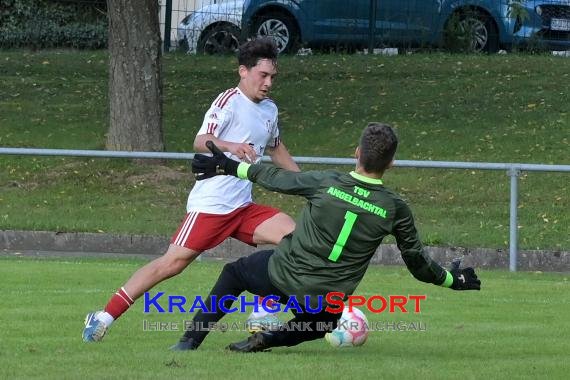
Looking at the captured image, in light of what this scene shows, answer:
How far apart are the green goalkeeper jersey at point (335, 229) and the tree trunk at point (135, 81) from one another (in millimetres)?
11724

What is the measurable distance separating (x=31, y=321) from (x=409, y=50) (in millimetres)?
18614

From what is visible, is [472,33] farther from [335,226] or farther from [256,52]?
[335,226]

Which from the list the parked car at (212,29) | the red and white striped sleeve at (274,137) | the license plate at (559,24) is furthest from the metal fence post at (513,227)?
the parked car at (212,29)

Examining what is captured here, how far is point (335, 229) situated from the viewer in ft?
23.7

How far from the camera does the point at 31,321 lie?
358 inches

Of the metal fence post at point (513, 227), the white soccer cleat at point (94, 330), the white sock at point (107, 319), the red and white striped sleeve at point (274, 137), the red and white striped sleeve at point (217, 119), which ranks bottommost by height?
the metal fence post at point (513, 227)

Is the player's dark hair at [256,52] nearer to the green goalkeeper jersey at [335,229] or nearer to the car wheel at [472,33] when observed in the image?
the green goalkeeper jersey at [335,229]

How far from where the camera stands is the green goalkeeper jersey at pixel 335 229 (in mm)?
7211

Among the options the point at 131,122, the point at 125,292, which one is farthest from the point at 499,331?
the point at 131,122

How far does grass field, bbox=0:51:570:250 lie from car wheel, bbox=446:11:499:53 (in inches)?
30.0

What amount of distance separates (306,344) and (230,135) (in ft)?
4.76

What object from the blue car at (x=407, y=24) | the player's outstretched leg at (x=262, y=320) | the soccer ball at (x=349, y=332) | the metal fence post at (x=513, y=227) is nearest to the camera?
the player's outstretched leg at (x=262, y=320)

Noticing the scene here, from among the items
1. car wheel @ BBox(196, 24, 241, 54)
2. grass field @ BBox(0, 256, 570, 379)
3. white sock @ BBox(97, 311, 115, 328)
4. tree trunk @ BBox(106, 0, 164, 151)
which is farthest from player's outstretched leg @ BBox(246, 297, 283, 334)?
car wheel @ BBox(196, 24, 241, 54)

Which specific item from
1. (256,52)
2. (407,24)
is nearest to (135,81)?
(407,24)
